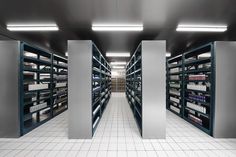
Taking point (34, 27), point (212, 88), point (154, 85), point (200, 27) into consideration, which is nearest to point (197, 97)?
point (212, 88)

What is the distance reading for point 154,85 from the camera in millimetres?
3189

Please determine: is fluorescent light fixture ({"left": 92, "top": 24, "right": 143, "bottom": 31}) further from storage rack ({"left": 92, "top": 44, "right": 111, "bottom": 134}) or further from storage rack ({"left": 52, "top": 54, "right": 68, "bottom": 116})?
storage rack ({"left": 52, "top": 54, "right": 68, "bottom": 116})

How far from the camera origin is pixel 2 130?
3.27m

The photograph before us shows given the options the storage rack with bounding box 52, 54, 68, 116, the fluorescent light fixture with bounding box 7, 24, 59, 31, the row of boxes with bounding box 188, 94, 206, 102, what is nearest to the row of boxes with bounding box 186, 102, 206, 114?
the row of boxes with bounding box 188, 94, 206, 102

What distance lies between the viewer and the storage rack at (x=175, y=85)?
5.10 meters

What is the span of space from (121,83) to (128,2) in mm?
13847

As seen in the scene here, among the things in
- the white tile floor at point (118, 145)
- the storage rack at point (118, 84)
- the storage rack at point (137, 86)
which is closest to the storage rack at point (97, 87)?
the white tile floor at point (118, 145)

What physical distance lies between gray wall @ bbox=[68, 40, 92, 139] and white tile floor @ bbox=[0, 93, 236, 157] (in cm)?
34

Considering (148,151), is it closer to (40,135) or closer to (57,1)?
(40,135)

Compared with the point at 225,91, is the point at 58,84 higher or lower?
higher

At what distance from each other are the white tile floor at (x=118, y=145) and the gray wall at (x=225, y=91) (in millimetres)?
301

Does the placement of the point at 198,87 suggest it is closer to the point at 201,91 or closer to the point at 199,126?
the point at 201,91

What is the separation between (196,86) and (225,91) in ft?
2.64

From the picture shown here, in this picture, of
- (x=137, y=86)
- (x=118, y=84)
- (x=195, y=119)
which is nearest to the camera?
(x=195, y=119)
